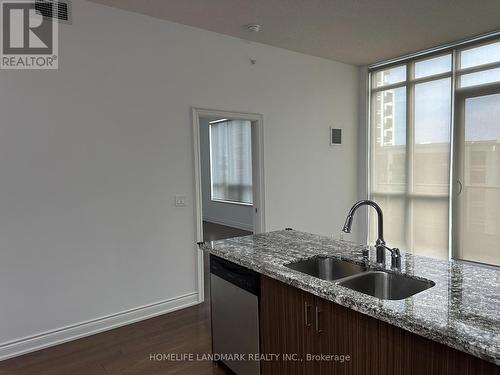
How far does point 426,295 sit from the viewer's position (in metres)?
1.40

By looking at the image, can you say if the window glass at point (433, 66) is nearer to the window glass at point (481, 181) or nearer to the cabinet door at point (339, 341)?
the window glass at point (481, 181)

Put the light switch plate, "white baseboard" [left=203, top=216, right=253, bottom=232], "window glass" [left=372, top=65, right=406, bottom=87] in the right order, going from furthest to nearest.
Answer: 1. "white baseboard" [left=203, top=216, right=253, bottom=232]
2. "window glass" [left=372, top=65, right=406, bottom=87]
3. the light switch plate

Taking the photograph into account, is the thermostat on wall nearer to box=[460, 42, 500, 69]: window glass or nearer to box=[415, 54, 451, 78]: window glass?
box=[415, 54, 451, 78]: window glass

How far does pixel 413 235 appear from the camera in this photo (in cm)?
494

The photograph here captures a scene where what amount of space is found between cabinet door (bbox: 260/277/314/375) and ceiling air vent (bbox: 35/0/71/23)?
275cm

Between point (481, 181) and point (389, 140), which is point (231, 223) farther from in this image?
point (481, 181)

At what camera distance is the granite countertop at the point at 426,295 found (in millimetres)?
1088

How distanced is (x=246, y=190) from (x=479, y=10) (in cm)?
511

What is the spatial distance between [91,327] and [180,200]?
1439mm

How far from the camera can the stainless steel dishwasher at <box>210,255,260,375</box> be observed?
203 cm

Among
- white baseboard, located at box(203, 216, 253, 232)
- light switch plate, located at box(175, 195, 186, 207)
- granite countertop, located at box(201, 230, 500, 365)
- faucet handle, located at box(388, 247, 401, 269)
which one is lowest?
white baseboard, located at box(203, 216, 253, 232)

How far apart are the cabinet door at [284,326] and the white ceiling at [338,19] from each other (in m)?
2.57

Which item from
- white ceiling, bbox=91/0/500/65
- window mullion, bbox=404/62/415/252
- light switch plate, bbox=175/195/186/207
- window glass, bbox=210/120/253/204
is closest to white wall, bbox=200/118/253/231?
window glass, bbox=210/120/253/204

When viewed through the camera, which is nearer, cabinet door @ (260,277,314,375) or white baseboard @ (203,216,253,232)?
cabinet door @ (260,277,314,375)
